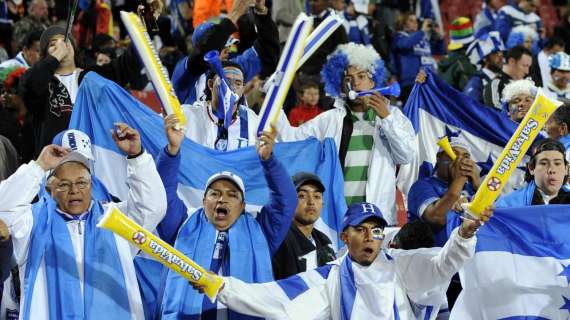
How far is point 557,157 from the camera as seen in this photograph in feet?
26.3

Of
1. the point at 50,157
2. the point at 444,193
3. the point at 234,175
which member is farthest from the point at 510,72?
the point at 50,157

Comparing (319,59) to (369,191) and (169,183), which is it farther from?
(169,183)

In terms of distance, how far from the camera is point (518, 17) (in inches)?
639

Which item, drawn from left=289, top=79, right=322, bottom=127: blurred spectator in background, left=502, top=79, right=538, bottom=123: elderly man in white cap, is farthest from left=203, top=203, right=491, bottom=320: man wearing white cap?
left=289, top=79, right=322, bottom=127: blurred spectator in background

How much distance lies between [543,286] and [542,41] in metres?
8.88

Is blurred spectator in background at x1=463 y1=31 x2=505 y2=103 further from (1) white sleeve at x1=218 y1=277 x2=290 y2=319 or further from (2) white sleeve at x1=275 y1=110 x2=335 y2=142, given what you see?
(1) white sleeve at x1=218 y1=277 x2=290 y2=319

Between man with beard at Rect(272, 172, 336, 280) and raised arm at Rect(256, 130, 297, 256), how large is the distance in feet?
0.57

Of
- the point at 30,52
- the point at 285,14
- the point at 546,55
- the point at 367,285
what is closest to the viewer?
the point at 367,285

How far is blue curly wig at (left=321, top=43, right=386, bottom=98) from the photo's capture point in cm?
952

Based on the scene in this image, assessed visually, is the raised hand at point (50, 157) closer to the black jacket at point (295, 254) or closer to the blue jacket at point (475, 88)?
the black jacket at point (295, 254)

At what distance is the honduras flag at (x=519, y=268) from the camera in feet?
24.4

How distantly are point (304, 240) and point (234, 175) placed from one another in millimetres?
698

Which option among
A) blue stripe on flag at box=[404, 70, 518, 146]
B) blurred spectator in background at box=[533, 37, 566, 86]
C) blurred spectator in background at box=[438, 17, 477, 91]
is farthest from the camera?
blurred spectator in background at box=[438, 17, 477, 91]

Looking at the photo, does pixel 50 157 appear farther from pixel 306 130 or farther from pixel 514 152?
pixel 306 130
